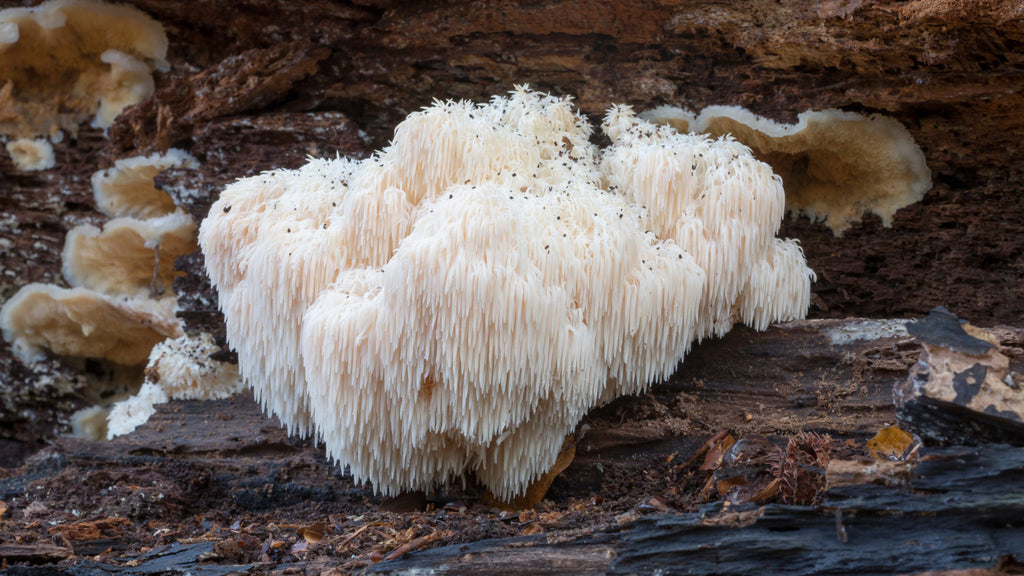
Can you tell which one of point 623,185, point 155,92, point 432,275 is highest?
point 155,92

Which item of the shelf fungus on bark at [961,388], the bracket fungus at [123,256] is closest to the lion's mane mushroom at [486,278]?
the shelf fungus on bark at [961,388]

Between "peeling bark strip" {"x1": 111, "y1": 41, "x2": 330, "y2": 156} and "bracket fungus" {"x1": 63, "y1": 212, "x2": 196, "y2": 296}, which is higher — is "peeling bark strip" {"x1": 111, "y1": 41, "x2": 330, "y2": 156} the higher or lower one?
the higher one

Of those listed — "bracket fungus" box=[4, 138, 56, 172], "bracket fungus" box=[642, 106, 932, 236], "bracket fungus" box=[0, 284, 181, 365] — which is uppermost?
"bracket fungus" box=[642, 106, 932, 236]

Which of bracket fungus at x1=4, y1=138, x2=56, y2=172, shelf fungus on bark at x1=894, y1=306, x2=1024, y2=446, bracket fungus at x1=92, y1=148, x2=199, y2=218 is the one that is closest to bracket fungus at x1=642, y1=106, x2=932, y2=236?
shelf fungus on bark at x1=894, y1=306, x2=1024, y2=446

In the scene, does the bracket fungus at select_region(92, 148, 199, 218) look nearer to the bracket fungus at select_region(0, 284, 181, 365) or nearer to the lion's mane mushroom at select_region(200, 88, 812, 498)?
the bracket fungus at select_region(0, 284, 181, 365)

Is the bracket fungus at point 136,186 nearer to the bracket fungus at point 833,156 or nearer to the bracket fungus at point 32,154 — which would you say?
the bracket fungus at point 32,154

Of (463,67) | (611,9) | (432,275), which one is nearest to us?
(432,275)

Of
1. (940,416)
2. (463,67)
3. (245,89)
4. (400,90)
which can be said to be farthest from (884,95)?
(245,89)

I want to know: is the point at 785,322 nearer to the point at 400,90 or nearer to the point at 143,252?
the point at 400,90
